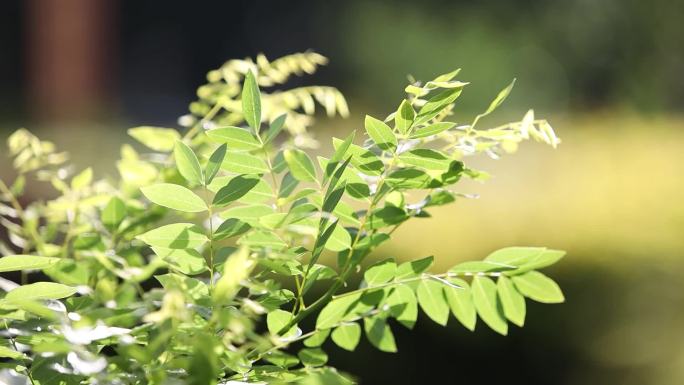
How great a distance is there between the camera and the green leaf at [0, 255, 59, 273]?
70cm

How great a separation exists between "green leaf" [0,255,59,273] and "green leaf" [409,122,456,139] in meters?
0.30

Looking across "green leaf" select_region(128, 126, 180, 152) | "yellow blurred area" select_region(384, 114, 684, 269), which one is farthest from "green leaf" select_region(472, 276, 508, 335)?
"yellow blurred area" select_region(384, 114, 684, 269)

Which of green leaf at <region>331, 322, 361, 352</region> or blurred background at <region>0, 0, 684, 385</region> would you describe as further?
blurred background at <region>0, 0, 684, 385</region>

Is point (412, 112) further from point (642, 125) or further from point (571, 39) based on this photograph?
point (571, 39)

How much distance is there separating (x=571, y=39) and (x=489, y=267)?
9083mm

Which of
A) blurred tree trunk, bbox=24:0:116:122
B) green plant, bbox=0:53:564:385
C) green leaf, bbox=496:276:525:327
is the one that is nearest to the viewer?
green plant, bbox=0:53:564:385

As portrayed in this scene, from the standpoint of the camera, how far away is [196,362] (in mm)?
526

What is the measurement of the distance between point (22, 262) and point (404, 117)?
12.1 inches

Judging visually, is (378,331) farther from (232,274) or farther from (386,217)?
(232,274)

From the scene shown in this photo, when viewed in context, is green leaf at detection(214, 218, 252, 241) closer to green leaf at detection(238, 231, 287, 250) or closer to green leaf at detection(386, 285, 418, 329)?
green leaf at detection(238, 231, 287, 250)

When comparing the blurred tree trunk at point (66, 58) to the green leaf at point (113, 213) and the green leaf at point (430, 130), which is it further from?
the green leaf at point (430, 130)

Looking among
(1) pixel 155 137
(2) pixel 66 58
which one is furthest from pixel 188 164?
(2) pixel 66 58

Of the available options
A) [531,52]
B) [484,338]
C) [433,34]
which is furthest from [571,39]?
[484,338]

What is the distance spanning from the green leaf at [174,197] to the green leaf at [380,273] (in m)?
0.14
